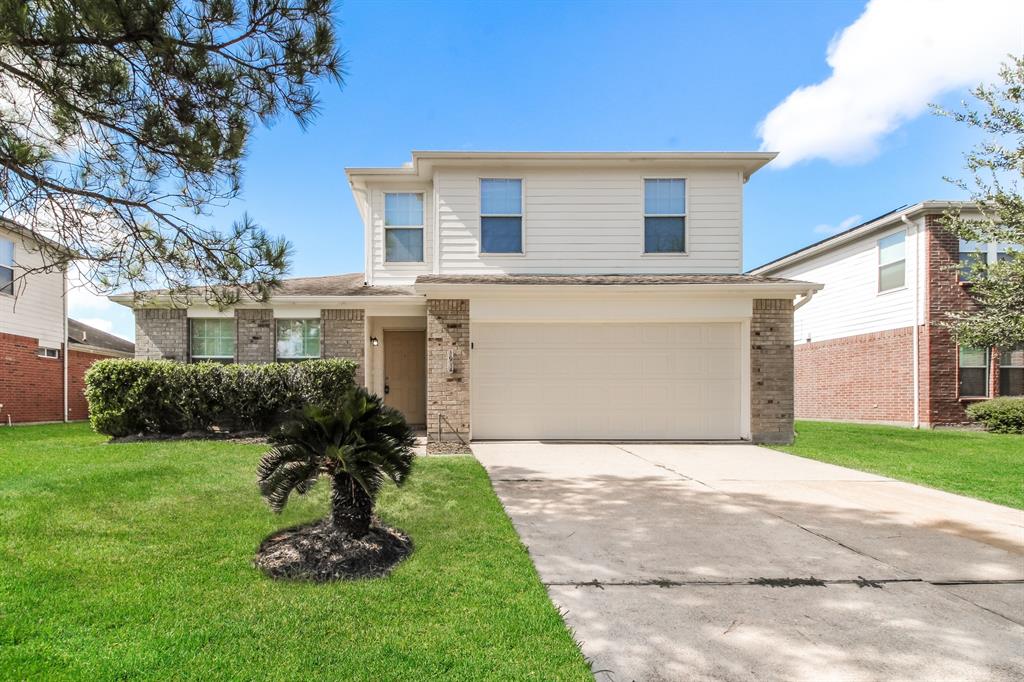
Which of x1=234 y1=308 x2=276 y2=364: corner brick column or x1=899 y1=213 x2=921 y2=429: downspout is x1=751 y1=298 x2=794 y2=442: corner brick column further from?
x1=234 y1=308 x2=276 y2=364: corner brick column

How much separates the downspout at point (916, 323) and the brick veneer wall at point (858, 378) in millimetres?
126

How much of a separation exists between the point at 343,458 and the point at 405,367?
8.11 metres

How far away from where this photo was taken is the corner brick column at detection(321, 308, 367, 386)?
33.5 feet

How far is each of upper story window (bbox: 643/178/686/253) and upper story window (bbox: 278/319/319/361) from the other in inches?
285

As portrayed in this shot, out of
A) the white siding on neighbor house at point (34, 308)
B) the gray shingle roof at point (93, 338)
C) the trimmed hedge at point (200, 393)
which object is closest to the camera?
the trimmed hedge at point (200, 393)

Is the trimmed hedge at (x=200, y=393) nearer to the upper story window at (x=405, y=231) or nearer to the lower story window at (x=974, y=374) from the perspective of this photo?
the upper story window at (x=405, y=231)

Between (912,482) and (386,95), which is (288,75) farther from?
(912,482)

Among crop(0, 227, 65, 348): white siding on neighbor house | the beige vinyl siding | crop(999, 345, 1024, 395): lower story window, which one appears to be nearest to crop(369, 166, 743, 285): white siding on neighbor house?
the beige vinyl siding

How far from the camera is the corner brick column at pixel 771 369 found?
9242mm

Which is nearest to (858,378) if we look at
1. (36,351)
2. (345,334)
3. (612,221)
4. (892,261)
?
(892,261)

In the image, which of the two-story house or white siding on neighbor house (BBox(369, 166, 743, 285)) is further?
white siding on neighbor house (BBox(369, 166, 743, 285))

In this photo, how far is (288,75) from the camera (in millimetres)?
4301

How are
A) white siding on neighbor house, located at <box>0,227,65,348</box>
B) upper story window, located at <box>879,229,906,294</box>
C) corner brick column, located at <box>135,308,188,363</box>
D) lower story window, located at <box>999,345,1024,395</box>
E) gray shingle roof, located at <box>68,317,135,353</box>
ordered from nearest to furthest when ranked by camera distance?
corner brick column, located at <box>135,308,188,363</box>, lower story window, located at <box>999,345,1024,395</box>, white siding on neighbor house, located at <box>0,227,65,348</box>, upper story window, located at <box>879,229,906,294</box>, gray shingle roof, located at <box>68,317,135,353</box>

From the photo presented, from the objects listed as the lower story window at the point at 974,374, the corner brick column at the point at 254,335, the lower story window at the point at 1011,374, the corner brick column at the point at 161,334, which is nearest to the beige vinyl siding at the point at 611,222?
the corner brick column at the point at 254,335
